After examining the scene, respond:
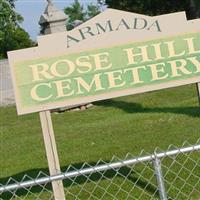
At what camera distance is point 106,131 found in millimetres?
11070

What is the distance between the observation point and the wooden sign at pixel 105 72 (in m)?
5.27

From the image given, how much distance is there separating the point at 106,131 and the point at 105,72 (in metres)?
5.80

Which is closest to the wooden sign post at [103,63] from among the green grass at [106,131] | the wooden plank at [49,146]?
the wooden plank at [49,146]

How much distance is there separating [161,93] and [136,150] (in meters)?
7.57

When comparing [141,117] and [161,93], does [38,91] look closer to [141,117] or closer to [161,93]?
[141,117]

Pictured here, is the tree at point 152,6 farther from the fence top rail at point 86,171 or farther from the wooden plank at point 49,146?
the fence top rail at point 86,171

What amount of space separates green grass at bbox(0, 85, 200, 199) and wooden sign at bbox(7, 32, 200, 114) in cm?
144

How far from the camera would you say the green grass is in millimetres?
8883

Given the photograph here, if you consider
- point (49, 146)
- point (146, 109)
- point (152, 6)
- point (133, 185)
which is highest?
point (49, 146)

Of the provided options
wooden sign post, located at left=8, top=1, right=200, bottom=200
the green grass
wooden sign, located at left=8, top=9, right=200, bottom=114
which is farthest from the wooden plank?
the green grass

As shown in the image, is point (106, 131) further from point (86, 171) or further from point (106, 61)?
point (86, 171)

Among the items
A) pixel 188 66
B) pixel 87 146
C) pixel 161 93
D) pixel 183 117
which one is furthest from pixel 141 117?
pixel 188 66

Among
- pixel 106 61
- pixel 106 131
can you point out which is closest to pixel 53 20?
pixel 106 131

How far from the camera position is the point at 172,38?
547cm
